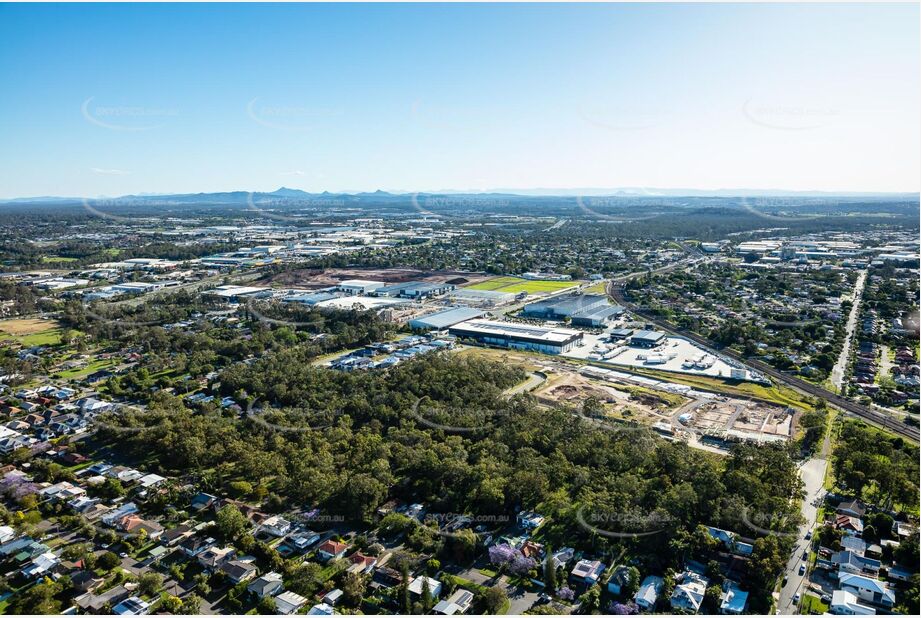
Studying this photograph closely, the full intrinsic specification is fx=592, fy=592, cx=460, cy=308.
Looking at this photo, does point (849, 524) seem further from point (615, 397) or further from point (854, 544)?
point (615, 397)

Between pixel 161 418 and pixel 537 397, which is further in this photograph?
pixel 537 397

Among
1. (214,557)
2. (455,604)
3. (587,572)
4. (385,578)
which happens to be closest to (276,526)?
(214,557)

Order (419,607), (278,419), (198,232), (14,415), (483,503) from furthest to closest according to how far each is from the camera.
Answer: (198,232) → (14,415) → (278,419) → (483,503) → (419,607)

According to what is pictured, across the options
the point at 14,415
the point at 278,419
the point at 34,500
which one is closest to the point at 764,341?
the point at 278,419

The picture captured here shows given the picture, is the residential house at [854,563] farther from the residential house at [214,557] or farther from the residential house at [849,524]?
the residential house at [214,557]

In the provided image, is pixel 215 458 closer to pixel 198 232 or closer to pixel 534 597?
pixel 534 597
